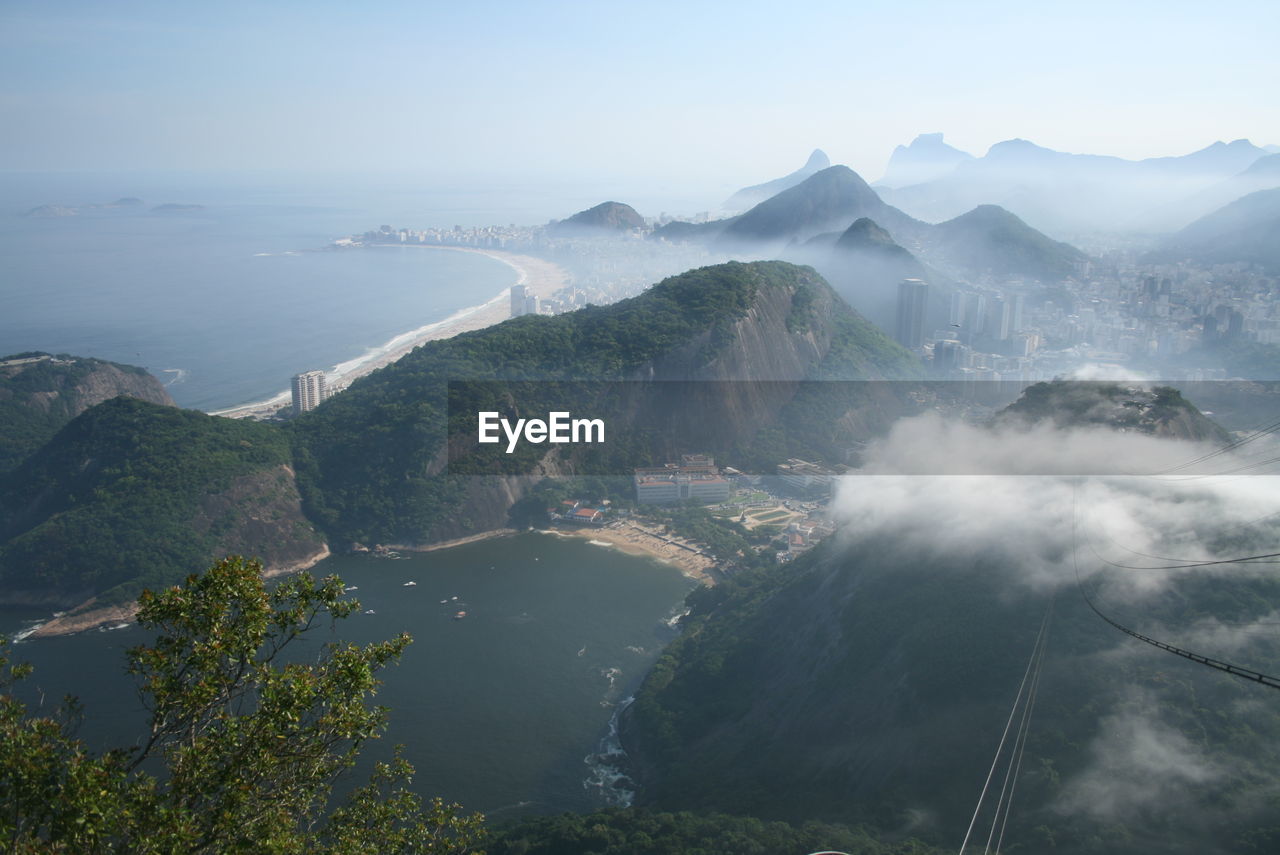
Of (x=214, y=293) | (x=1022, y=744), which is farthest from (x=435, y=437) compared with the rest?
(x=214, y=293)

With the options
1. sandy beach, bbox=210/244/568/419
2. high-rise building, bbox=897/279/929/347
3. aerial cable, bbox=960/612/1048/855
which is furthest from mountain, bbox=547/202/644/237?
aerial cable, bbox=960/612/1048/855

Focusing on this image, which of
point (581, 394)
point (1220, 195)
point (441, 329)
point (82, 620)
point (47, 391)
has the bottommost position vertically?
point (82, 620)

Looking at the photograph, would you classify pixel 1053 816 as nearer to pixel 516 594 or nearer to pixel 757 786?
pixel 757 786

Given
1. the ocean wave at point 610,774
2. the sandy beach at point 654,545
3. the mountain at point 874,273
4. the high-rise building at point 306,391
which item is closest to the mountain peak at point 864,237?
the mountain at point 874,273

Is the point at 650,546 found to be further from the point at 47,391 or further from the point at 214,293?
the point at 214,293

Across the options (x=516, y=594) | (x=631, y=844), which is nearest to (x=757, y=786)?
(x=631, y=844)

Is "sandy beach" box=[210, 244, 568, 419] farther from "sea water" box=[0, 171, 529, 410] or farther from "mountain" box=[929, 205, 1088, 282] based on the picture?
"mountain" box=[929, 205, 1088, 282]

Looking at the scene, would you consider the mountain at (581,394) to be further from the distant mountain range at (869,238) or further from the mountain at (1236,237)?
the mountain at (1236,237)
